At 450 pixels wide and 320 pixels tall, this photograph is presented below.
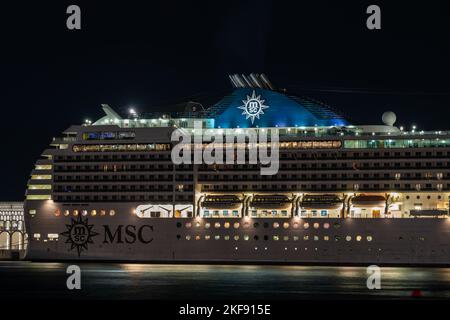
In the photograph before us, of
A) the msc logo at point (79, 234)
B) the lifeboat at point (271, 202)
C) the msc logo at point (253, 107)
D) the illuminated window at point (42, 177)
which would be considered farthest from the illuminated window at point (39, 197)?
the msc logo at point (253, 107)

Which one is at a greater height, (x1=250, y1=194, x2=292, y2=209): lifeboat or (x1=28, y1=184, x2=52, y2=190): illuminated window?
(x1=28, y1=184, x2=52, y2=190): illuminated window

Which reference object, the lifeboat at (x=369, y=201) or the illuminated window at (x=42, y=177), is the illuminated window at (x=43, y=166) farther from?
the lifeboat at (x=369, y=201)

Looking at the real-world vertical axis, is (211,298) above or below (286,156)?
below

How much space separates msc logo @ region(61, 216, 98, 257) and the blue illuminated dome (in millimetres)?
11172

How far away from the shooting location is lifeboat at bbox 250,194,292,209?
79.3 m

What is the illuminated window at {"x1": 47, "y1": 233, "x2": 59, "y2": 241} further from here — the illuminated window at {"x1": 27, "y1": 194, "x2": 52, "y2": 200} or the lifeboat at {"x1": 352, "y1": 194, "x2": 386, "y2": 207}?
the lifeboat at {"x1": 352, "y1": 194, "x2": 386, "y2": 207}

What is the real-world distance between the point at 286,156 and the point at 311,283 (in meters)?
17.1

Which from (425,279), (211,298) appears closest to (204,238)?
(425,279)

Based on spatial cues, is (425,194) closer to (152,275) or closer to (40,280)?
(152,275)

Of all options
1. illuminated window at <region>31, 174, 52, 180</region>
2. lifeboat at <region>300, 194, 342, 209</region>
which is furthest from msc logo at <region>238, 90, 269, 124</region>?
illuminated window at <region>31, 174, 52, 180</region>

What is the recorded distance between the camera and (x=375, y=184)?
78875 mm

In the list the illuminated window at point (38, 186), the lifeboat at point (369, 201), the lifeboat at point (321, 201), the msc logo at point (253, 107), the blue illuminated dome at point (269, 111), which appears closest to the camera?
Result: the lifeboat at point (369, 201)

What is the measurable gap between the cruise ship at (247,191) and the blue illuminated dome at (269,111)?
9 centimetres

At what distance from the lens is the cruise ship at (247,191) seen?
77188mm
